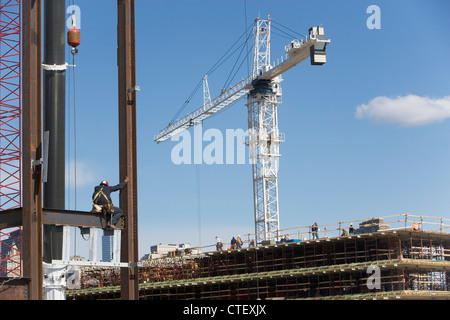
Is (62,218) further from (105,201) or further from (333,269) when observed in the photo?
(333,269)

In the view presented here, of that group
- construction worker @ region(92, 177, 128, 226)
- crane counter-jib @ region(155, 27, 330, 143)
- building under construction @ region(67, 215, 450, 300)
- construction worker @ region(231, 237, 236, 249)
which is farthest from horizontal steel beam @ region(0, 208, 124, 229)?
crane counter-jib @ region(155, 27, 330, 143)

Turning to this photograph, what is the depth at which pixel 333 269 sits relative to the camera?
44156 mm

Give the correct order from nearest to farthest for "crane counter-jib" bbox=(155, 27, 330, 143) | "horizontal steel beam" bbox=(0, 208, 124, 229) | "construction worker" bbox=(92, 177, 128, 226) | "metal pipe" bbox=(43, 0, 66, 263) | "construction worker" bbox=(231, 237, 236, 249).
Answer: "horizontal steel beam" bbox=(0, 208, 124, 229)
"construction worker" bbox=(92, 177, 128, 226)
"metal pipe" bbox=(43, 0, 66, 263)
"construction worker" bbox=(231, 237, 236, 249)
"crane counter-jib" bbox=(155, 27, 330, 143)

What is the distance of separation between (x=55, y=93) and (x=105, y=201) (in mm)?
6519

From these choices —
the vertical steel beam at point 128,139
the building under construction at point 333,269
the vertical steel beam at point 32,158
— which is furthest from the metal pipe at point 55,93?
the building under construction at point 333,269

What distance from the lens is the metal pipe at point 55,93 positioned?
75.4 feet

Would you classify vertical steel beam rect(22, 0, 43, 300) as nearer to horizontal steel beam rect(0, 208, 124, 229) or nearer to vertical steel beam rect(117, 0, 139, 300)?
horizontal steel beam rect(0, 208, 124, 229)

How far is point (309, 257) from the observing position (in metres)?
48.6

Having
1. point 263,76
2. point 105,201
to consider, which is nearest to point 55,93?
point 105,201

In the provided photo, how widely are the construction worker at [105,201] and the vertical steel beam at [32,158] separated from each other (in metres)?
2.06

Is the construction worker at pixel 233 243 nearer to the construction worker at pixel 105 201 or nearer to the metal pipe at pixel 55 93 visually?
the metal pipe at pixel 55 93

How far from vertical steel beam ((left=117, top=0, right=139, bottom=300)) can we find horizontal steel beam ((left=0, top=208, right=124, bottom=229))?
901 millimetres

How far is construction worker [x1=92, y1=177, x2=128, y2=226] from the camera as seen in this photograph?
63.0 feet
